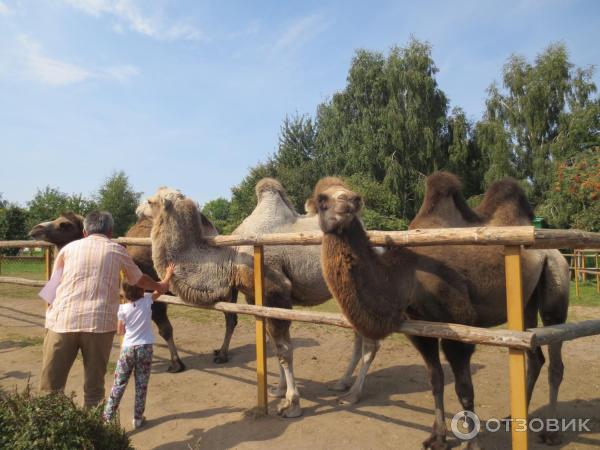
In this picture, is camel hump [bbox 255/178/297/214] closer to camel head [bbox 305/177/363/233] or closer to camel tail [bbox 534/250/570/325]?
camel head [bbox 305/177/363/233]

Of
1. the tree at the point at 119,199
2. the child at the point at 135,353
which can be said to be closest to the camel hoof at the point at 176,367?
the child at the point at 135,353

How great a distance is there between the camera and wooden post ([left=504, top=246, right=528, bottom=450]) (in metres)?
2.75

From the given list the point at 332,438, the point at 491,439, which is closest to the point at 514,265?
the point at 491,439

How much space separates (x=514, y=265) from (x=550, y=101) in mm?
25911

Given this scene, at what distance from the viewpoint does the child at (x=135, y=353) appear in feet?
13.9

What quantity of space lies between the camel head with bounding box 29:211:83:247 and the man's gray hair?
7.54 ft

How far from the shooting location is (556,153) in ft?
76.6

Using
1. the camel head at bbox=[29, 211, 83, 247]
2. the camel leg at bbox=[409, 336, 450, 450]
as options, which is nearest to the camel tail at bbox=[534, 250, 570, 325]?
the camel leg at bbox=[409, 336, 450, 450]

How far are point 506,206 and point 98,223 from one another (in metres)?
3.79

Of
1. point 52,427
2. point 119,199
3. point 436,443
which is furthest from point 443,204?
point 119,199

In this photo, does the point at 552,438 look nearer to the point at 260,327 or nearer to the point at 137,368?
the point at 260,327

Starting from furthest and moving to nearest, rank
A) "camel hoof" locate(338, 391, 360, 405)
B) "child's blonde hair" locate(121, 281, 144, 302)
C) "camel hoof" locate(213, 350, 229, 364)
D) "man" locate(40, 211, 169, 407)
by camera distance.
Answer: "camel hoof" locate(213, 350, 229, 364), "camel hoof" locate(338, 391, 360, 405), "child's blonde hair" locate(121, 281, 144, 302), "man" locate(40, 211, 169, 407)

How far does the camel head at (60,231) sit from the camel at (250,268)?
1224mm

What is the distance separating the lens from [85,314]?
3.71 m
